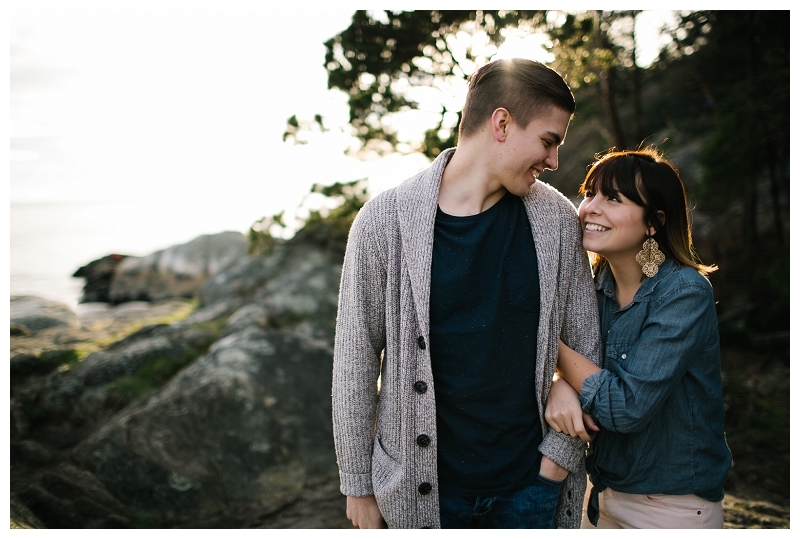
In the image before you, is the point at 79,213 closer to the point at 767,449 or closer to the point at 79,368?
the point at 79,368

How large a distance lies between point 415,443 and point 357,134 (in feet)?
12.2

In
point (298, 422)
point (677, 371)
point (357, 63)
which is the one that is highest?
point (357, 63)

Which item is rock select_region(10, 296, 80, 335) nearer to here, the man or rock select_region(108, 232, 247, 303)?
rock select_region(108, 232, 247, 303)

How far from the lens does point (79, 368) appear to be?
4.58 metres

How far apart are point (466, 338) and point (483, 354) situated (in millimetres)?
74

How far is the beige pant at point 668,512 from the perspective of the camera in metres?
1.84

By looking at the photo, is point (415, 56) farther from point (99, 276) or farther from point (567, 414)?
point (99, 276)

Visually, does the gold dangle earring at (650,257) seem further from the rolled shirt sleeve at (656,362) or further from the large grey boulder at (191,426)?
the large grey boulder at (191,426)

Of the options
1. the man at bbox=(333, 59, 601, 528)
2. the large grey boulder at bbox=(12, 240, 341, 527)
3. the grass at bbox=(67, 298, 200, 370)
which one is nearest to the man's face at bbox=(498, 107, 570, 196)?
the man at bbox=(333, 59, 601, 528)

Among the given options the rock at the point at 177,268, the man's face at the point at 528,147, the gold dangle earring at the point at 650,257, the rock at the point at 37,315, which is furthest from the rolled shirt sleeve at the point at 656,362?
the rock at the point at 177,268

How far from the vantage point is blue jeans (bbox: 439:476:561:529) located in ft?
5.98

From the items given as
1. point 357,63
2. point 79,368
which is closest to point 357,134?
point 357,63

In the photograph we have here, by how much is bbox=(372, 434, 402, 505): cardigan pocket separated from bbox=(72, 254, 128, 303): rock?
11360 millimetres

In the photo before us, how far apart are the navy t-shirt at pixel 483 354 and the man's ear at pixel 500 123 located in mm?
274
